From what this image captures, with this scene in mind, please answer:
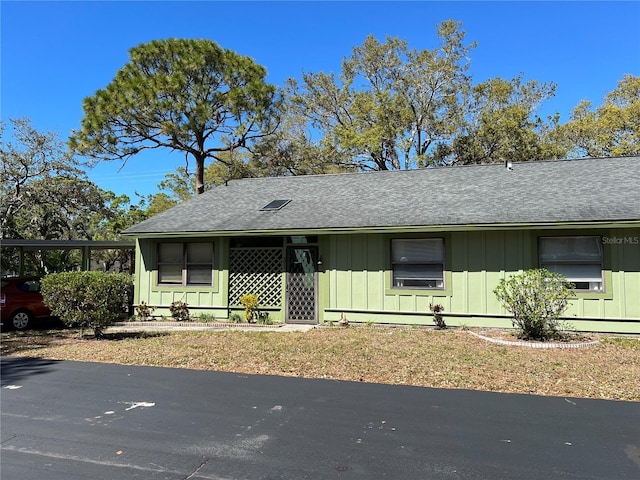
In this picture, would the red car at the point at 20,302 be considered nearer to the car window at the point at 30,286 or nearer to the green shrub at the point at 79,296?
the car window at the point at 30,286

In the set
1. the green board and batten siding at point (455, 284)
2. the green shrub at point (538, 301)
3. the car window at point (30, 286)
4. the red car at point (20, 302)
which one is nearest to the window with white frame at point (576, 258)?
the green board and batten siding at point (455, 284)

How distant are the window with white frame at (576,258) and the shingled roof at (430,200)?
70 cm

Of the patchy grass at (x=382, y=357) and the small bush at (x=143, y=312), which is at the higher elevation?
the small bush at (x=143, y=312)

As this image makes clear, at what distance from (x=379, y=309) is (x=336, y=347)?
9.85ft

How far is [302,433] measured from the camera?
432 cm

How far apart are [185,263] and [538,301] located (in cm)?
913

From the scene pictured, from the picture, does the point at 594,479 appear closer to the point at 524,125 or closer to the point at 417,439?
the point at 417,439

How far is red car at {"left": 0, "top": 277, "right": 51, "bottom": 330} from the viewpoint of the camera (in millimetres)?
11789

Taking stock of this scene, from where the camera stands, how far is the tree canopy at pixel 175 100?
20744 mm

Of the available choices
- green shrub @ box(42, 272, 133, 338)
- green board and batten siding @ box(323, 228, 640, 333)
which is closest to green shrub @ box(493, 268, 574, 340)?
green board and batten siding @ box(323, 228, 640, 333)

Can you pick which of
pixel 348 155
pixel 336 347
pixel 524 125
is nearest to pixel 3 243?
pixel 336 347

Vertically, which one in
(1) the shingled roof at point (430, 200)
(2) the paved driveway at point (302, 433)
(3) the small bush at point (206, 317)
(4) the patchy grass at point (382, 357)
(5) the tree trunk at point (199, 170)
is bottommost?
(2) the paved driveway at point (302, 433)

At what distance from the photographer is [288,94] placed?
27781 millimetres

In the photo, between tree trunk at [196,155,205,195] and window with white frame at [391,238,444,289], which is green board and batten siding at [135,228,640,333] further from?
tree trunk at [196,155,205,195]
